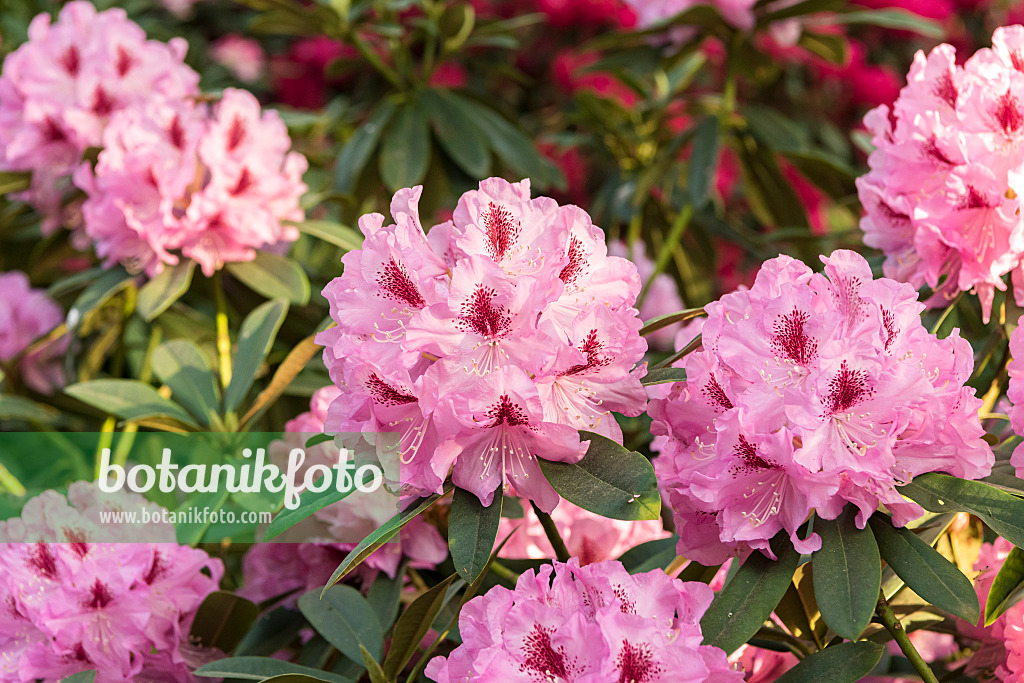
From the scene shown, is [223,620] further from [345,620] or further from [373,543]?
[373,543]

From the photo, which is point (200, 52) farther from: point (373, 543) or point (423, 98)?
point (373, 543)

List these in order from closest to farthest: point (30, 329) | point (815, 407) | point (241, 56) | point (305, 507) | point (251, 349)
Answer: point (815, 407), point (305, 507), point (251, 349), point (30, 329), point (241, 56)

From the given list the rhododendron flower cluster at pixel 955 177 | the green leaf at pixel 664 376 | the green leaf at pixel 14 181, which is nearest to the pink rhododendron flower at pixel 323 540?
the green leaf at pixel 664 376

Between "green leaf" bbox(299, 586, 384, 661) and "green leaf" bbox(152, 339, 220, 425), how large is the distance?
0.32 meters

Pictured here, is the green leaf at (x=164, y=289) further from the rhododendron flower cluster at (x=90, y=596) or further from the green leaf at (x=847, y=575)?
the green leaf at (x=847, y=575)

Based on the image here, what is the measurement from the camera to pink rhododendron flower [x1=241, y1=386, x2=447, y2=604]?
0.83 m

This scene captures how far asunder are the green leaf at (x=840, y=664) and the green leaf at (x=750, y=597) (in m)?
0.06

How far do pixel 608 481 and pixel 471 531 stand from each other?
3.7 inches

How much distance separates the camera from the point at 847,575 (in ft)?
1.95

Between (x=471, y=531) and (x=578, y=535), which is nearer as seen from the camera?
(x=471, y=531)

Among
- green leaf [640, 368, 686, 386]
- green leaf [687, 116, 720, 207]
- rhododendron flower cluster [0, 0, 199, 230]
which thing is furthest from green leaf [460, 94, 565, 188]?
green leaf [640, 368, 686, 386]

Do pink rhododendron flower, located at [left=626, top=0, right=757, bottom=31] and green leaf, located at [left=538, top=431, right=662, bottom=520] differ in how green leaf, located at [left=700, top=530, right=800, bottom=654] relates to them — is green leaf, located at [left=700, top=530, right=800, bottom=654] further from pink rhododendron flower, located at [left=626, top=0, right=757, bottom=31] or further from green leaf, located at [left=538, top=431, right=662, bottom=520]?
pink rhododendron flower, located at [left=626, top=0, right=757, bottom=31]

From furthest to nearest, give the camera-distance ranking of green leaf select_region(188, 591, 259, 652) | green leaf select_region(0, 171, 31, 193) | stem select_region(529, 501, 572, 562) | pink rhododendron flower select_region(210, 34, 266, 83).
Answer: pink rhododendron flower select_region(210, 34, 266, 83), green leaf select_region(0, 171, 31, 193), green leaf select_region(188, 591, 259, 652), stem select_region(529, 501, 572, 562)

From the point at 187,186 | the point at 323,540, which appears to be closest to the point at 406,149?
the point at 187,186
